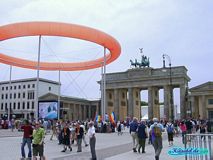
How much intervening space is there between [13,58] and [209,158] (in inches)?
1238

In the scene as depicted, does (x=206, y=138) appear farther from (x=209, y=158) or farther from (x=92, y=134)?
(x=92, y=134)

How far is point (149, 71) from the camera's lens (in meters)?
82.8

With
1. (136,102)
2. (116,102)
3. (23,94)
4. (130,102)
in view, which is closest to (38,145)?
(130,102)

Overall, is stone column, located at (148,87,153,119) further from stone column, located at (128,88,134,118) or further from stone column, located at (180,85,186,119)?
stone column, located at (180,85,186,119)

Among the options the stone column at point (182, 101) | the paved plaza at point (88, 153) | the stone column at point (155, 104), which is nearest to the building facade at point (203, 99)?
the stone column at point (182, 101)

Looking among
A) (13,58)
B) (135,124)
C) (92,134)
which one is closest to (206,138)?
(92,134)

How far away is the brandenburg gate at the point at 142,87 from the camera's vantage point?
7712 centimetres

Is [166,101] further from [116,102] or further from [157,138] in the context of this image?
[157,138]

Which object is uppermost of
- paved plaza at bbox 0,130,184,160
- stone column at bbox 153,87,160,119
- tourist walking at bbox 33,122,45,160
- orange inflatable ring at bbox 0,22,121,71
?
orange inflatable ring at bbox 0,22,121,71

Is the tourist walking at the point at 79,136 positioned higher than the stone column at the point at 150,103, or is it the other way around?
the stone column at the point at 150,103

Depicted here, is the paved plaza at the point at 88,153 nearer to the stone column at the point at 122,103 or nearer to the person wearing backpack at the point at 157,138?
the person wearing backpack at the point at 157,138

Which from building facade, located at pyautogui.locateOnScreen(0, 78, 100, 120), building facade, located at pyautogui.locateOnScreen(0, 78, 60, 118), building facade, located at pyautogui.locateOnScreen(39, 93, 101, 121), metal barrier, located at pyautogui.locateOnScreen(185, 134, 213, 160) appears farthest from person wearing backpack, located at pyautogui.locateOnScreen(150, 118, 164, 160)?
building facade, located at pyautogui.locateOnScreen(0, 78, 60, 118)

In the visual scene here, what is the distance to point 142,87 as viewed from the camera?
8381cm

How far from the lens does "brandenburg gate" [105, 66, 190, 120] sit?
77.1 m
